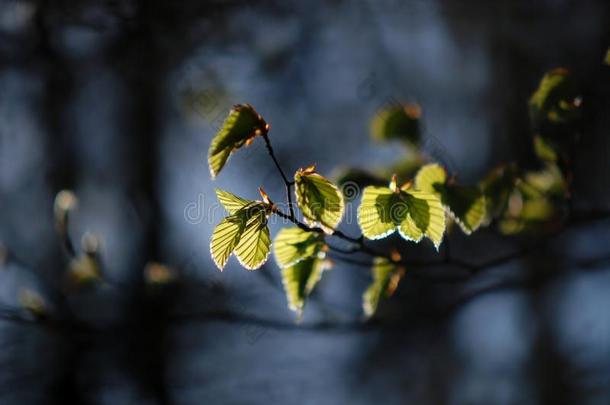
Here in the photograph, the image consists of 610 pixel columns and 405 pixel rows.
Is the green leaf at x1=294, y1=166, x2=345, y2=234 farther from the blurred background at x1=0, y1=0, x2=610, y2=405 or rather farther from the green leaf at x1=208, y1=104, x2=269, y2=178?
the blurred background at x1=0, y1=0, x2=610, y2=405

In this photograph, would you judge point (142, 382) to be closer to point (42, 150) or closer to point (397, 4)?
point (42, 150)

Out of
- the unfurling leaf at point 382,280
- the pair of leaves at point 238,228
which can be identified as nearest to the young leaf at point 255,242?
the pair of leaves at point 238,228

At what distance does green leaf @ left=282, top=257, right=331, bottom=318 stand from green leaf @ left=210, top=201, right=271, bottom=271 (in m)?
0.15

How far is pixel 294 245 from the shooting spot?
2.32 feet

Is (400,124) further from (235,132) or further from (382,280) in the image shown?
(235,132)

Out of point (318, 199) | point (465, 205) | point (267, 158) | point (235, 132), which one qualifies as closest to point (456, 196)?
point (465, 205)

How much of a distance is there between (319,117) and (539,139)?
2.39 m

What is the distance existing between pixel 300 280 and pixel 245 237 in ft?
0.58

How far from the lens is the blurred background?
2334mm

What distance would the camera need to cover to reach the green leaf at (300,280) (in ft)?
2.61

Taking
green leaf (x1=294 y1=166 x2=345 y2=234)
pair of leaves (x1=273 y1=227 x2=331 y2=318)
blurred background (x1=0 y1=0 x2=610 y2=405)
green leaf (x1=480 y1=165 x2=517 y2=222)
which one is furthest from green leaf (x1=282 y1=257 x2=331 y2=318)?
blurred background (x1=0 y1=0 x2=610 y2=405)

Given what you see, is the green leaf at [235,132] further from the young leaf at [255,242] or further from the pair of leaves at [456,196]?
the pair of leaves at [456,196]

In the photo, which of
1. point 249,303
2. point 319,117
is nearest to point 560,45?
point 319,117

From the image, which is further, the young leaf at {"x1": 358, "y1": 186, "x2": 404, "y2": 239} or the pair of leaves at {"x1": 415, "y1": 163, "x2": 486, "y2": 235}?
the pair of leaves at {"x1": 415, "y1": 163, "x2": 486, "y2": 235}
